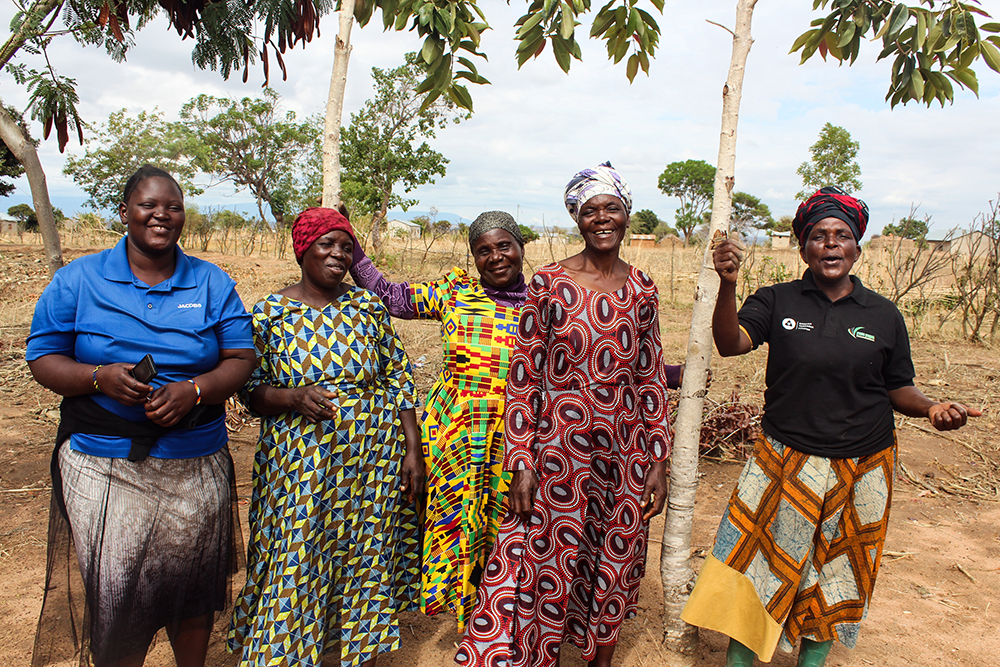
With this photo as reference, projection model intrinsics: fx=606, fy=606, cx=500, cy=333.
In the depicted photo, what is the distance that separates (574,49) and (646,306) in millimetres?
970

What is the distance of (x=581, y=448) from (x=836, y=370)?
0.89 meters

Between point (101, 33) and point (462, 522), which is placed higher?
point (101, 33)

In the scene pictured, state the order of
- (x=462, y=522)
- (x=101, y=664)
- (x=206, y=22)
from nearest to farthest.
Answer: (x=101, y=664) → (x=462, y=522) → (x=206, y=22)

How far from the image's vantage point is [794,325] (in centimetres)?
209

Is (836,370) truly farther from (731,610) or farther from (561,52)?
(561,52)

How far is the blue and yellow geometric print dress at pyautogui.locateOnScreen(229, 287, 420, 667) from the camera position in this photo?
79.3 inches

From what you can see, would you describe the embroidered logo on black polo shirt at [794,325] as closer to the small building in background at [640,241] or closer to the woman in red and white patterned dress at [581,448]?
the woman in red and white patterned dress at [581,448]

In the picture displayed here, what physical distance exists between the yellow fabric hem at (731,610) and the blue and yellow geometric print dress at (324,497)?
113 centimetres

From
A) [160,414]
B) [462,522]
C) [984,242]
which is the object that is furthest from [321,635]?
[984,242]

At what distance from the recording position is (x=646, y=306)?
Result: 212 centimetres

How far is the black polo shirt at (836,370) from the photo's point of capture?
2020mm

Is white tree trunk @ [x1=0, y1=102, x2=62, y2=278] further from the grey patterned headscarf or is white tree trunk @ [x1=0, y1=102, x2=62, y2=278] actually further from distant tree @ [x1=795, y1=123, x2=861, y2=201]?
distant tree @ [x1=795, y1=123, x2=861, y2=201]

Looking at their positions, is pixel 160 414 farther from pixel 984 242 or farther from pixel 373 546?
pixel 984 242

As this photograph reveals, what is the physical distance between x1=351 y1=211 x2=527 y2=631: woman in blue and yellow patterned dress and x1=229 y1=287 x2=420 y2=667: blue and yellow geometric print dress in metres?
0.17
